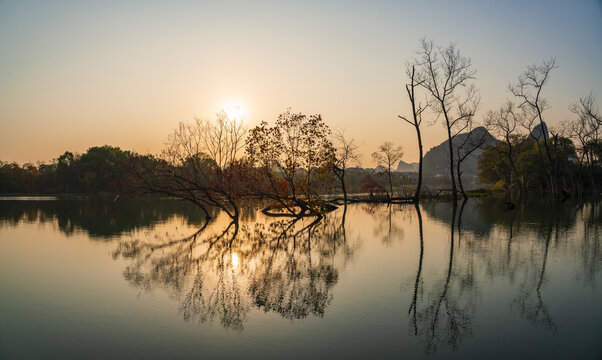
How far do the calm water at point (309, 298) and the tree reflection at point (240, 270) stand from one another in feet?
0.21

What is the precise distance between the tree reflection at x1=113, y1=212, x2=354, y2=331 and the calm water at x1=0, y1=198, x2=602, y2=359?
0.21 feet

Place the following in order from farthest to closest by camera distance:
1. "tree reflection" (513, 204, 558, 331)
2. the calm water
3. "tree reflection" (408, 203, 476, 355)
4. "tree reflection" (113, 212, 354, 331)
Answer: "tree reflection" (113, 212, 354, 331), "tree reflection" (513, 204, 558, 331), "tree reflection" (408, 203, 476, 355), the calm water

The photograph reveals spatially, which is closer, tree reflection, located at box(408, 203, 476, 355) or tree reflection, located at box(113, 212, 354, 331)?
tree reflection, located at box(408, 203, 476, 355)

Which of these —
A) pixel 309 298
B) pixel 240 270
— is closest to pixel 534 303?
pixel 309 298

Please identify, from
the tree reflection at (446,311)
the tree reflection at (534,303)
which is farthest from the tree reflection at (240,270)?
the tree reflection at (534,303)

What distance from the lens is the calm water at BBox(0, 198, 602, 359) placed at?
7.54 m

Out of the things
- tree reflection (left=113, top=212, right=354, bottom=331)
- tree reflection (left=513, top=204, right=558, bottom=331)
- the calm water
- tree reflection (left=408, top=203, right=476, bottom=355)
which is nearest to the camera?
the calm water

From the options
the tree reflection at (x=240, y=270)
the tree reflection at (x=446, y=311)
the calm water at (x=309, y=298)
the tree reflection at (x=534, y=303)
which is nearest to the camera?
the calm water at (x=309, y=298)

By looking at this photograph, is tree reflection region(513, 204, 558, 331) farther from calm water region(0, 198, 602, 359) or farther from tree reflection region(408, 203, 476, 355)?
tree reflection region(408, 203, 476, 355)

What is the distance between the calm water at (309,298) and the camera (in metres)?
7.54

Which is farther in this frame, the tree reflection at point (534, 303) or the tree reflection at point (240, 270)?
the tree reflection at point (240, 270)

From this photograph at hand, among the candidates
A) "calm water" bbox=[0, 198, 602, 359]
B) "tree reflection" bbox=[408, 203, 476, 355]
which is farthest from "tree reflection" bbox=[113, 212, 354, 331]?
"tree reflection" bbox=[408, 203, 476, 355]

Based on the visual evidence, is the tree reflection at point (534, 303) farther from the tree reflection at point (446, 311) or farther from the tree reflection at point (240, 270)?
the tree reflection at point (240, 270)

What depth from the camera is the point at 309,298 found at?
407 inches
